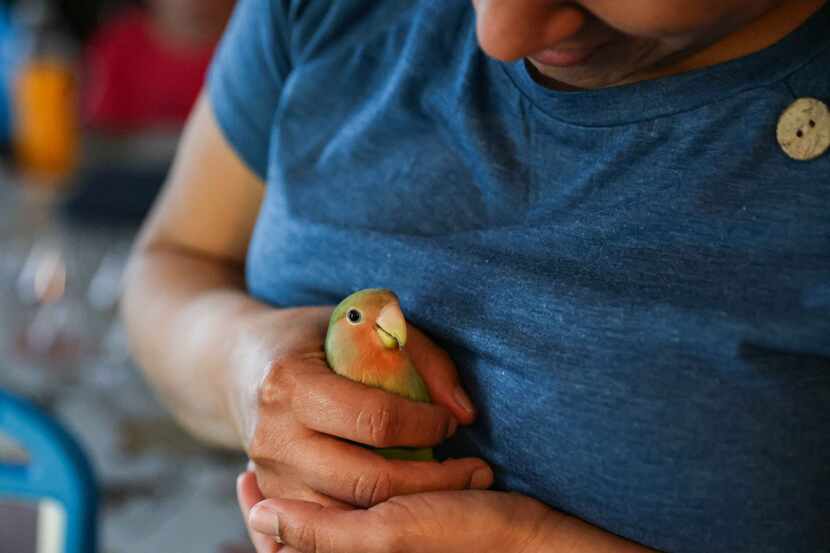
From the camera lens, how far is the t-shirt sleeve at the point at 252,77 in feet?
2.55

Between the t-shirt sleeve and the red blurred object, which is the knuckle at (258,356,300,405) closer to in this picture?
the t-shirt sleeve

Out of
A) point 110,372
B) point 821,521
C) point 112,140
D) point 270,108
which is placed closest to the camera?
point 821,521

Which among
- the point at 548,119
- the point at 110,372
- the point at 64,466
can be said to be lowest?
the point at 110,372

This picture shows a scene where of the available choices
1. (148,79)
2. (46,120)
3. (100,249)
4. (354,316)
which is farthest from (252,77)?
(148,79)

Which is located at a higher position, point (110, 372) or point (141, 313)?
point (141, 313)

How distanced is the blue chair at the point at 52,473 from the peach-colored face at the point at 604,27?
0.53 m

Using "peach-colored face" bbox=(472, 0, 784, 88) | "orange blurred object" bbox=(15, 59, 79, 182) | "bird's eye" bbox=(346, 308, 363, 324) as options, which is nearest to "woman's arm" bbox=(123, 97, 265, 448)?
"bird's eye" bbox=(346, 308, 363, 324)

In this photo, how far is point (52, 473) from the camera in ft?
2.78

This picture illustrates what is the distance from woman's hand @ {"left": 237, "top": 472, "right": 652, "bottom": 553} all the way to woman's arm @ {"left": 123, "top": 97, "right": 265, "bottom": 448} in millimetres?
224

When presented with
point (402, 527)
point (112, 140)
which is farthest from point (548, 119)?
point (112, 140)

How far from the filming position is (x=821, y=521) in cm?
55

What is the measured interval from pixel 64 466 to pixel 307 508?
36 centimetres

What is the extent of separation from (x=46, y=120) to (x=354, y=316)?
1630 mm

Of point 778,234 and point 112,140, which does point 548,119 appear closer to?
point 778,234
